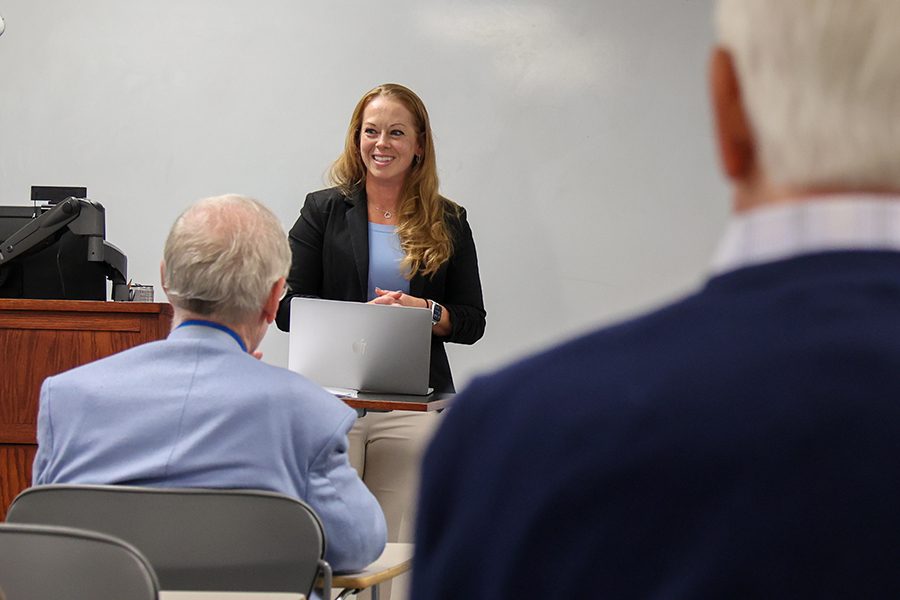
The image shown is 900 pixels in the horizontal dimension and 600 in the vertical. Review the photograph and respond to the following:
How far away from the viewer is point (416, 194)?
367cm

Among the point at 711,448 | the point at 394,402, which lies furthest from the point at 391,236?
the point at 711,448

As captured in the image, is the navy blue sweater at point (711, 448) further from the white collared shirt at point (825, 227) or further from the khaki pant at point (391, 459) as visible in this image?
the khaki pant at point (391, 459)

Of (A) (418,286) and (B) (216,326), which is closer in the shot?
(B) (216,326)

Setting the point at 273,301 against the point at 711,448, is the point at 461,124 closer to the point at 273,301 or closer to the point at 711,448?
the point at 273,301

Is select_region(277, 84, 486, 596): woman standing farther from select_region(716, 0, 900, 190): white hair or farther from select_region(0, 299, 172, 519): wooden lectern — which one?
select_region(716, 0, 900, 190): white hair

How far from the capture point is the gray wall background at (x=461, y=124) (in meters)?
4.72

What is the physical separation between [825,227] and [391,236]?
3074 millimetres

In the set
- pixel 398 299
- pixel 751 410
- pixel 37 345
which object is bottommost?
pixel 37 345

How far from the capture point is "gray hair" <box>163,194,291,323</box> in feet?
6.54

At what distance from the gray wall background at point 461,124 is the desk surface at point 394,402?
1.70m

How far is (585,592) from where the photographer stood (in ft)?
1.73

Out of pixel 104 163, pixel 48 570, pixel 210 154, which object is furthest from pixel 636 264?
pixel 48 570

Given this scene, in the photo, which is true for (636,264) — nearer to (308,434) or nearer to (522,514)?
(308,434)

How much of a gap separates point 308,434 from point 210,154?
127 inches
